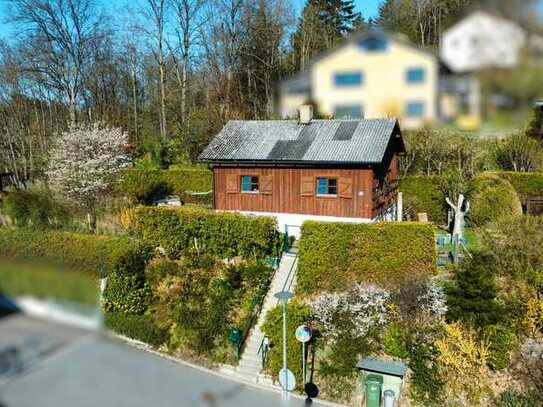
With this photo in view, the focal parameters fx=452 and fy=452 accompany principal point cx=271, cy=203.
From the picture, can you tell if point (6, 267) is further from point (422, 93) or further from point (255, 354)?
point (255, 354)

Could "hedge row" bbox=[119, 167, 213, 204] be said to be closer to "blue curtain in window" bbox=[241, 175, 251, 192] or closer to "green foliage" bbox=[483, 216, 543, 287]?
"blue curtain in window" bbox=[241, 175, 251, 192]

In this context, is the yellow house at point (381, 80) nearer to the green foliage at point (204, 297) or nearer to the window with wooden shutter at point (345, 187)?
the green foliage at point (204, 297)

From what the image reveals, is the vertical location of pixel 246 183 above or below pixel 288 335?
above

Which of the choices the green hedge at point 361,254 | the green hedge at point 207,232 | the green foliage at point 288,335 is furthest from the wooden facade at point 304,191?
the green foliage at point 288,335

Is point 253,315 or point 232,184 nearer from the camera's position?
point 253,315

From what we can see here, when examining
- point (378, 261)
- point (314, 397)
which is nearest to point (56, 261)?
point (314, 397)

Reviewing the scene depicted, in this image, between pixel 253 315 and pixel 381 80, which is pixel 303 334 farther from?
pixel 381 80

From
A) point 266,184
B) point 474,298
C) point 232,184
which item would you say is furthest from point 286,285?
point 474,298
